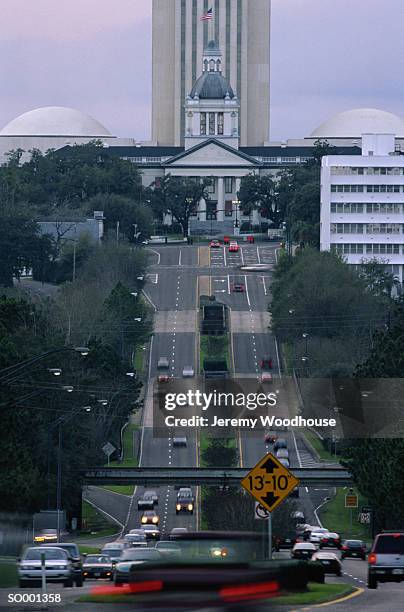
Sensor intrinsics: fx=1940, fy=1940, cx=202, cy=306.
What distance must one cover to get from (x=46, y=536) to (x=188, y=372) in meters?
74.8

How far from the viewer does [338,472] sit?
362ft

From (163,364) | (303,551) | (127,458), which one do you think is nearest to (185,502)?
(127,458)

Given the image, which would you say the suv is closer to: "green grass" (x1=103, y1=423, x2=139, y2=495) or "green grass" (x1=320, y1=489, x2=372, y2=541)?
"green grass" (x1=320, y1=489, x2=372, y2=541)

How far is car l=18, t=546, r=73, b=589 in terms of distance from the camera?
4291 cm

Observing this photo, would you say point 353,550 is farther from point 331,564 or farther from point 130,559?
point 130,559

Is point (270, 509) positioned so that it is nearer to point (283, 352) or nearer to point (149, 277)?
point (283, 352)

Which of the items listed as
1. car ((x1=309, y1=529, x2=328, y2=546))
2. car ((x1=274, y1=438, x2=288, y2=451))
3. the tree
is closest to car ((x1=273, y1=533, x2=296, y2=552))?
car ((x1=309, y1=529, x2=328, y2=546))

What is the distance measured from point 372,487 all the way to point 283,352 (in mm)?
72930

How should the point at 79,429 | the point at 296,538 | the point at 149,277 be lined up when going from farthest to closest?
the point at 149,277
the point at 79,429
the point at 296,538

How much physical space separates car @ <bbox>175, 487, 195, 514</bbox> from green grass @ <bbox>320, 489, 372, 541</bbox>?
7.55 metres

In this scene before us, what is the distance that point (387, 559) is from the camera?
45375 millimetres

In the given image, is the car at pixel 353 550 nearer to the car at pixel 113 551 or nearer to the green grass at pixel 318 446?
the car at pixel 113 551

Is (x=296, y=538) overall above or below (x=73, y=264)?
below

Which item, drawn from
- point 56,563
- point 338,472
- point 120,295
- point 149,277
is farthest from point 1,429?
point 149,277
